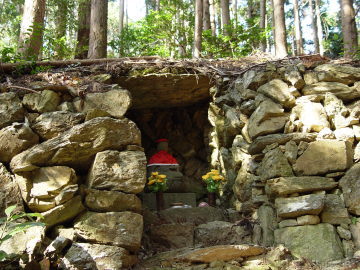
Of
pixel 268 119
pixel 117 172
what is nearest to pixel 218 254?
pixel 117 172

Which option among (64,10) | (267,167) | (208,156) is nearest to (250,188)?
(267,167)

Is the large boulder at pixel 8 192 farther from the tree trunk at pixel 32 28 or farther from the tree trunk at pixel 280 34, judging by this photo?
the tree trunk at pixel 280 34

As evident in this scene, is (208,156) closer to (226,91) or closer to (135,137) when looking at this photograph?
(226,91)

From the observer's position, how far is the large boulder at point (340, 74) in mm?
5438

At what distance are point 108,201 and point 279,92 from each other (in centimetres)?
321

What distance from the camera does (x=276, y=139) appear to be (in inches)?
204

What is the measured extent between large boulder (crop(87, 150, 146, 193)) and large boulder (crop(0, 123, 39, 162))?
1.04 metres

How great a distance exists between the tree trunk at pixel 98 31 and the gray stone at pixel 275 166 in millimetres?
4671

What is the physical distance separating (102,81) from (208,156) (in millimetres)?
3179

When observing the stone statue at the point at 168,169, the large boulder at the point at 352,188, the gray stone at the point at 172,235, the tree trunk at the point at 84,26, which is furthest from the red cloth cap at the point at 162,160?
the large boulder at the point at 352,188

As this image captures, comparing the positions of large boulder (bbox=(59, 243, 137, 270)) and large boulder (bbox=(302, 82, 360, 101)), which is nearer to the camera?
large boulder (bbox=(59, 243, 137, 270))

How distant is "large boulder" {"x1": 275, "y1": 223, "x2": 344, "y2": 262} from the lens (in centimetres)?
420

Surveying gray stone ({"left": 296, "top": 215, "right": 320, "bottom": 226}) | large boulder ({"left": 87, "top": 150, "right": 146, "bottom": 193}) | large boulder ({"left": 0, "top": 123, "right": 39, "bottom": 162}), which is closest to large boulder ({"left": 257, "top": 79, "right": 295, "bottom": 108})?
gray stone ({"left": 296, "top": 215, "right": 320, "bottom": 226})

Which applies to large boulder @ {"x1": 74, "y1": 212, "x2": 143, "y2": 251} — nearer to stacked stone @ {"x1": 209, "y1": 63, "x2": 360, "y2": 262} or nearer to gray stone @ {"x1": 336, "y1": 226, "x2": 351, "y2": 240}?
stacked stone @ {"x1": 209, "y1": 63, "x2": 360, "y2": 262}
